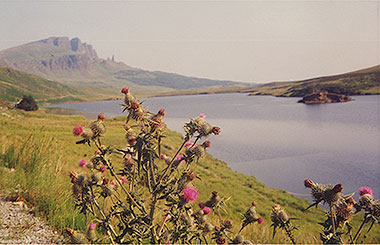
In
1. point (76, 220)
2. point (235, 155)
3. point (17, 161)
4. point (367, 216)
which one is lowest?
point (235, 155)

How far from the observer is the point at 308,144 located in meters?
41.0

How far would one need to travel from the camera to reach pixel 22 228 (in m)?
4.46

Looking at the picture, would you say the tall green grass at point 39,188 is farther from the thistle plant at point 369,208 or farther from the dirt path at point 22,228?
the thistle plant at point 369,208

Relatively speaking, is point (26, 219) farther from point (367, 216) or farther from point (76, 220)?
point (367, 216)

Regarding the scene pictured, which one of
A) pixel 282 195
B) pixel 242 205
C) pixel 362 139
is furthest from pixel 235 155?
pixel 362 139

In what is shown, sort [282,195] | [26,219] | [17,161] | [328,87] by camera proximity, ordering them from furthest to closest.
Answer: [328,87] → [282,195] → [17,161] → [26,219]

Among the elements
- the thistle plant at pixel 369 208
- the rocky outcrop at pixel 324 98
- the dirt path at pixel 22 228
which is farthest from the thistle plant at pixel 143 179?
the rocky outcrop at pixel 324 98

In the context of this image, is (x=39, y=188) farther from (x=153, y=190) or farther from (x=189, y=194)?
(x=189, y=194)

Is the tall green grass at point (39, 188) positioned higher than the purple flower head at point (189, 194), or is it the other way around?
the purple flower head at point (189, 194)

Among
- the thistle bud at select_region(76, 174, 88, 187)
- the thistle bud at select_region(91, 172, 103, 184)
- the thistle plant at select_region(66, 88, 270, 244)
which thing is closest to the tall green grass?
the thistle bud at select_region(76, 174, 88, 187)

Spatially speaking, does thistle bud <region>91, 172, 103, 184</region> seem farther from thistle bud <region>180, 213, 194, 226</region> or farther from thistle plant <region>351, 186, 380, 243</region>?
thistle plant <region>351, 186, 380, 243</region>

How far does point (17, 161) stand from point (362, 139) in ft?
165

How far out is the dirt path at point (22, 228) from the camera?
4133 mm

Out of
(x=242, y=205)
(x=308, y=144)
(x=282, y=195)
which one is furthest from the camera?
(x=308, y=144)
